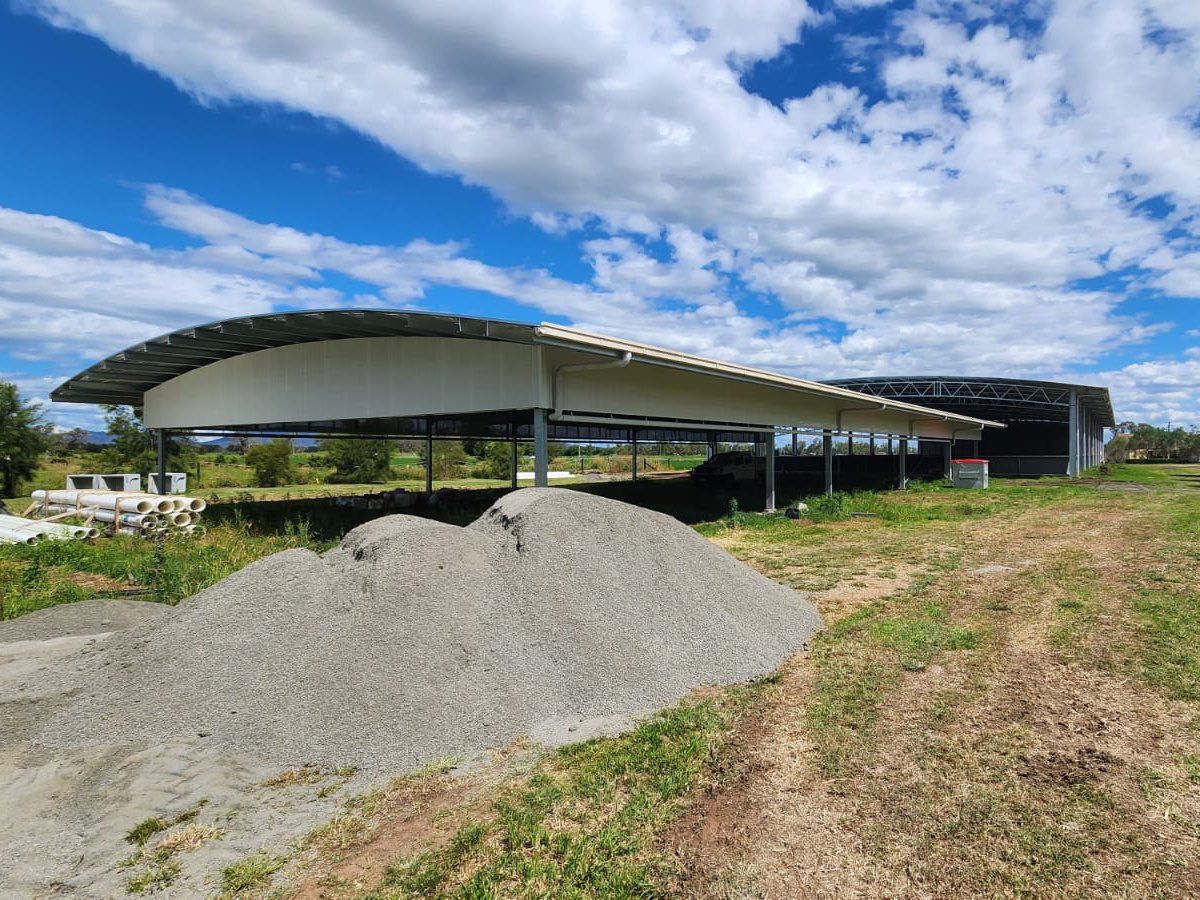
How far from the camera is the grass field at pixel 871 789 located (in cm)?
296

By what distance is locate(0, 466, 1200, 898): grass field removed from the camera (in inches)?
116

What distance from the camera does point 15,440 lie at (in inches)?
1014

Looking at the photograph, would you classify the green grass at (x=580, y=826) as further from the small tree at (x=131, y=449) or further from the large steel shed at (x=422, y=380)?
the small tree at (x=131, y=449)

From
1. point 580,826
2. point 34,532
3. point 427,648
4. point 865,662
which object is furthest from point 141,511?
point 865,662

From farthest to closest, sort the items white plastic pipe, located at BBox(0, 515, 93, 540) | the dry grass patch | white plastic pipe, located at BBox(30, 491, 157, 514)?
1. white plastic pipe, located at BBox(30, 491, 157, 514)
2. white plastic pipe, located at BBox(0, 515, 93, 540)
3. the dry grass patch

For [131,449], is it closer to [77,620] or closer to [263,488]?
[263,488]

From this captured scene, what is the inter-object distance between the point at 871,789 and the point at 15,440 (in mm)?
34256

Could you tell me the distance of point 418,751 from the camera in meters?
4.21

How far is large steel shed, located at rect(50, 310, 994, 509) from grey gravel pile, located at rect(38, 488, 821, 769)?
4809mm

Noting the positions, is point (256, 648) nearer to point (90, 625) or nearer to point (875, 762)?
point (90, 625)

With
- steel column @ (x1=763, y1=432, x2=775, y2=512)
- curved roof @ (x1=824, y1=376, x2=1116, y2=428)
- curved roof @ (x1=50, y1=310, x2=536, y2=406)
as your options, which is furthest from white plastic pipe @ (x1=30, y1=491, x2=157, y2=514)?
curved roof @ (x1=824, y1=376, x2=1116, y2=428)

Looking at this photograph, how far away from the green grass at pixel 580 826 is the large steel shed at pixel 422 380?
23.2 feet

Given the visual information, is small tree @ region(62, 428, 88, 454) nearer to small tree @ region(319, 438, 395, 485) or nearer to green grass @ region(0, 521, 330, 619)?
small tree @ region(319, 438, 395, 485)

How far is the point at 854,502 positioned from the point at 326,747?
63.0ft
